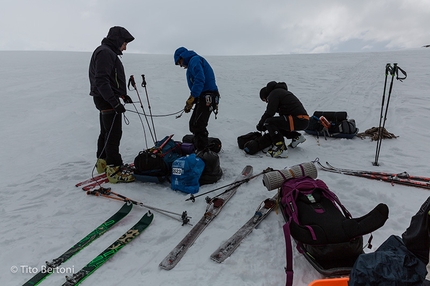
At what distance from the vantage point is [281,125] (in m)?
5.86

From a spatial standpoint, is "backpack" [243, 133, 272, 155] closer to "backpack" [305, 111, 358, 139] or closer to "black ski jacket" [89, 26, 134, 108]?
"backpack" [305, 111, 358, 139]

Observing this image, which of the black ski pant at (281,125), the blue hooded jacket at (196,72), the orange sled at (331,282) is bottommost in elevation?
the orange sled at (331,282)

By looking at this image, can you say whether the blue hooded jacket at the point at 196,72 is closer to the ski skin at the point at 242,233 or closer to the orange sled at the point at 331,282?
the ski skin at the point at 242,233

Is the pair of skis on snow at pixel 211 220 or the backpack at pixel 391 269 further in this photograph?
the pair of skis on snow at pixel 211 220

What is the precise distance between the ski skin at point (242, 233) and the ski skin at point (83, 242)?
1.46 m

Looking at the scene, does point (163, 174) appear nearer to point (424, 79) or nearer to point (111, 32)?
point (111, 32)

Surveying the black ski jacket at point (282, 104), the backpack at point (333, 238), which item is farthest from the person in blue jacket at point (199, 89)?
the backpack at point (333, 238)

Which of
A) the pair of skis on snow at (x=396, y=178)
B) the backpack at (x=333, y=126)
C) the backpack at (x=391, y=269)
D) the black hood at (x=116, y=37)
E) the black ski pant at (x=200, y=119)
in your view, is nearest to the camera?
the backpack at (x=391, y=269)

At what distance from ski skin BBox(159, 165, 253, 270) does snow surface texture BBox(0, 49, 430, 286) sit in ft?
0.24

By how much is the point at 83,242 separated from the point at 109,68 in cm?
265

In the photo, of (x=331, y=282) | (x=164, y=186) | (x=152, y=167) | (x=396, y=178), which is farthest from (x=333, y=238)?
(x=152, y=167)

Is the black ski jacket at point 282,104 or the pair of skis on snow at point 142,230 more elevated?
the black ski jacket at point 282,104

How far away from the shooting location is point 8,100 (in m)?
9.91

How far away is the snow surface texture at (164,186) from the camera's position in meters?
2.72
